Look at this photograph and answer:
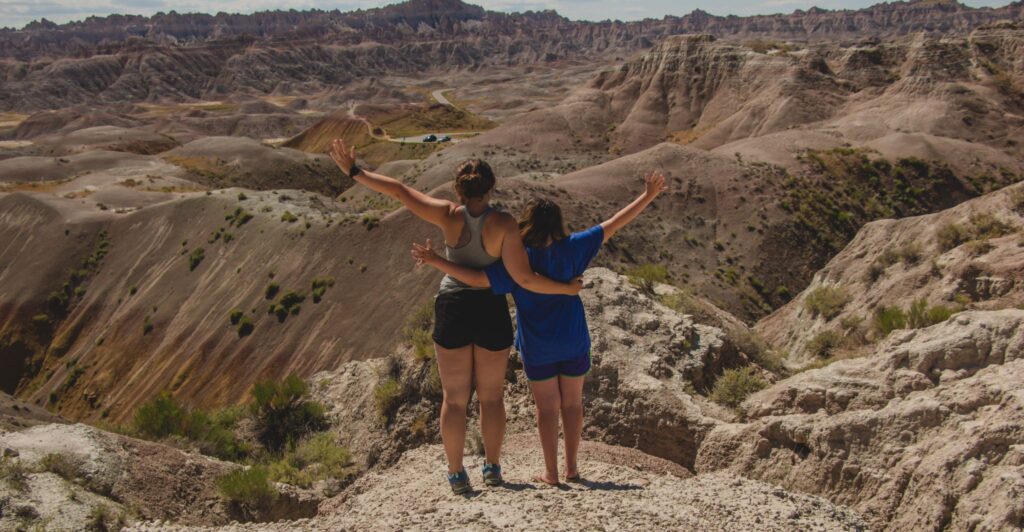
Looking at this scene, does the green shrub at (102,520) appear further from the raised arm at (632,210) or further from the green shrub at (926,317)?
the green shrub at (926,317)

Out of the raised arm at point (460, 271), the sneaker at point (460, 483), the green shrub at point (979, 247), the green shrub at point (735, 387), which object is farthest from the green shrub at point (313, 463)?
the green shrub at point (979, 247)

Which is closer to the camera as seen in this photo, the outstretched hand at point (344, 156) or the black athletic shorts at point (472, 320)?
the black athletic shorts at point (472, 320)

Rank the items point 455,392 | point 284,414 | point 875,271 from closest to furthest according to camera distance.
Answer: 1. point 455,392
2. point 284,414
3. point 875,271

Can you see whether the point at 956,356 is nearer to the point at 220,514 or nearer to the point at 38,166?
the point at 220,514

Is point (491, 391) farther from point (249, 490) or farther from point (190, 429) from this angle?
point (190, 429)

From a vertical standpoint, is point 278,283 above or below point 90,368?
above

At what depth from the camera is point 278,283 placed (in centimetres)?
3325

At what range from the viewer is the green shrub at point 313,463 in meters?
9.58

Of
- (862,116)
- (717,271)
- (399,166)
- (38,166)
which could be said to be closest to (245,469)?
A: (717,271)

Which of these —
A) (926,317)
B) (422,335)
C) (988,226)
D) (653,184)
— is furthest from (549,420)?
(988,226)

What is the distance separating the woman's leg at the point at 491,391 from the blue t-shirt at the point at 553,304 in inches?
10.0

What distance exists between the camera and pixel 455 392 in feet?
21.3

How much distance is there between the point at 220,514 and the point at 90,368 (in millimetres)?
31499

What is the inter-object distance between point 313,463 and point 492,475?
4.56 metres
